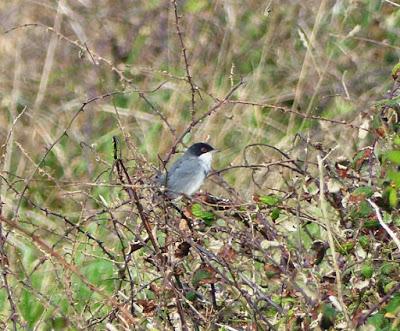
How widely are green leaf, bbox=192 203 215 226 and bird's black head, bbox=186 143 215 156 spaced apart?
2.02 m

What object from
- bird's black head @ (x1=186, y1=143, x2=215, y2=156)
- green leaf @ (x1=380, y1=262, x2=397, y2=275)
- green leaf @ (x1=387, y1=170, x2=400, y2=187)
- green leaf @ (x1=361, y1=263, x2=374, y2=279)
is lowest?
green leaf @ (x1=380, y1=262, x2=397, y2=275)

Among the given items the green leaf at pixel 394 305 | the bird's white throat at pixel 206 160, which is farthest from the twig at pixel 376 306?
the bird's white throat at pixel 206 160

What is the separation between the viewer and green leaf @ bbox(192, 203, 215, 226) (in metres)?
3.20

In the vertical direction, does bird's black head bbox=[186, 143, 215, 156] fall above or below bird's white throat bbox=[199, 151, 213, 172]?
above

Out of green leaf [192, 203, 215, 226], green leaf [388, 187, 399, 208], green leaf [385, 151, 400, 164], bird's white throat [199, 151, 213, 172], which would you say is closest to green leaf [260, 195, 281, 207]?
green leaf [192, 203, 215, 226]

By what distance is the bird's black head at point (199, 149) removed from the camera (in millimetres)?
5285

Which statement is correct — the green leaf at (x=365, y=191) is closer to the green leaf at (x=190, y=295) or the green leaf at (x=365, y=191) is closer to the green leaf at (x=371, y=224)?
the green leaf at (x=371, y=224)

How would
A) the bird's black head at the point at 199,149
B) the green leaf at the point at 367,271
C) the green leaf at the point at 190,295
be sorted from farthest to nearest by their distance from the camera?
the bird's black head at the point at 199,149 → the green leaf at the point at 190,295 → the green leaf at the point at 367,271

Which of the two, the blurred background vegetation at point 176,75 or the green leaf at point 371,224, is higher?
the blurred background vegetation at point 176,75

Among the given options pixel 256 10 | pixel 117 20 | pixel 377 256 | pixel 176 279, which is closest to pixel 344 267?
pixel 377 256

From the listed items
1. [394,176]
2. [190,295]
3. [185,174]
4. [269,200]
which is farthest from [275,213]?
[185,174]

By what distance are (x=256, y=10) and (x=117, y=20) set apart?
0.98 metres

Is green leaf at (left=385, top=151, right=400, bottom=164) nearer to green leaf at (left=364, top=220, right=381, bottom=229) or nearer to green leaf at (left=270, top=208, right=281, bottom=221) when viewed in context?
green leaf at (left=364, top=220, right=381, bottom=229)

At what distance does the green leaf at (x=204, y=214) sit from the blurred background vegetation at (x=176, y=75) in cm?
259
